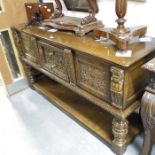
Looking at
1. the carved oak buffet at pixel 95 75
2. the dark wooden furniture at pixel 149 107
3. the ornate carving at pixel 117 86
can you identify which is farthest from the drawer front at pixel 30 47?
the dark wooden furniture at pixel 149 107

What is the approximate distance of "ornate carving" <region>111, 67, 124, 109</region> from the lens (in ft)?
3.48

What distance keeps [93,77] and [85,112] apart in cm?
58

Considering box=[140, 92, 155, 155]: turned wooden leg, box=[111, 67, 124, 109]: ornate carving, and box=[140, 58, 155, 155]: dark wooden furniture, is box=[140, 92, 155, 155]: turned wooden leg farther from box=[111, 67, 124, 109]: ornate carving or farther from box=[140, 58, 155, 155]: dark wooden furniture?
box=[111, 67, 124, 109]: ornate carving

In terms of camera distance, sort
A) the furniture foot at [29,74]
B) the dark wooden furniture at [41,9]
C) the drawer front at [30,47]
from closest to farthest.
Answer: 1. the drawer front at [30,47]
2. the dark wooden furniture at [41,9]
3. the furniture foot at [29,74]

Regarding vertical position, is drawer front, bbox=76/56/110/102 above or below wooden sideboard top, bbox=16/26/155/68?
below

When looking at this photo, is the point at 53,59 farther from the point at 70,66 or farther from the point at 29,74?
the point at 29,74

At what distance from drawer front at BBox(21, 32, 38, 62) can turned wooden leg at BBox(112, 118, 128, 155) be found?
0.96 metres

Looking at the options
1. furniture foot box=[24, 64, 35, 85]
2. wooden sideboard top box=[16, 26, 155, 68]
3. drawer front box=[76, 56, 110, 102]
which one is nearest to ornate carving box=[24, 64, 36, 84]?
furniture foot box=[24, 64, 35, 85]

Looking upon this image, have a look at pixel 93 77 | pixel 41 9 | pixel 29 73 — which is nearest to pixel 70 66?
pixel 93 77

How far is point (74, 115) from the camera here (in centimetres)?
174

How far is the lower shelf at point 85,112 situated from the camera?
5.02 feet

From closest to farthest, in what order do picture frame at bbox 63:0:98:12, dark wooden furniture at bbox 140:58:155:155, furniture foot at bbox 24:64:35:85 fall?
dark wooden furniture at bbox 140:58:155:155 < picture frame at bbox 63:0:98:12 < furniture foot at bbox 24:64:35:85

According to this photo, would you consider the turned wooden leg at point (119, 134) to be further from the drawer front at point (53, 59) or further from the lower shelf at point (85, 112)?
the drawer front at point (53, 59)

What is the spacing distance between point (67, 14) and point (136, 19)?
0.76 metres
